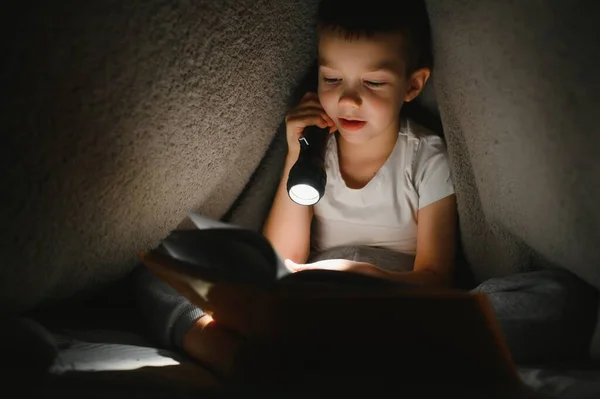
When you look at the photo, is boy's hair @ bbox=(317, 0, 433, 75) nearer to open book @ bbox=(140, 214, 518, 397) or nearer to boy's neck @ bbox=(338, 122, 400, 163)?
boy's neck @ bbox=(338, 122, 400, 163)

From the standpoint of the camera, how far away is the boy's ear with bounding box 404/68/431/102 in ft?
3.46

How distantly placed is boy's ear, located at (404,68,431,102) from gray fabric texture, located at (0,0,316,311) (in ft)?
0.74

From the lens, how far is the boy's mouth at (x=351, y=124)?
3.50 ft

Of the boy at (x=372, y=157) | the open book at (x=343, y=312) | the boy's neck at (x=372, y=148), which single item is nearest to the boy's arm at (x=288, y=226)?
the boy at (x=372, y=157)

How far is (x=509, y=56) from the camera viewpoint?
2.56 ft

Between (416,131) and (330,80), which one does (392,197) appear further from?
(330,80)

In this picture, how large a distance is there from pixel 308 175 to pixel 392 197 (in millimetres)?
279

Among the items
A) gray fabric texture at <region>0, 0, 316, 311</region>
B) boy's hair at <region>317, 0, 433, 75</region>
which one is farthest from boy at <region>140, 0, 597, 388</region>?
gray fabric texture at <region>0, 0, 316, 311</region>

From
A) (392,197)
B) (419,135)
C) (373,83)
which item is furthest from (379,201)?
(373,83)

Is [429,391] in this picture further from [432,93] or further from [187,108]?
[432,93]

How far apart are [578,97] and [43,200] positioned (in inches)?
26.9

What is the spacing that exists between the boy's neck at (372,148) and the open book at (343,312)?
0.60 m

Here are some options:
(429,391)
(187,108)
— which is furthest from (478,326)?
(187,108)

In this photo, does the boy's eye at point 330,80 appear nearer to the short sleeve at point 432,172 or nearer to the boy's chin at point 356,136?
the boy's chin at point 356,136
